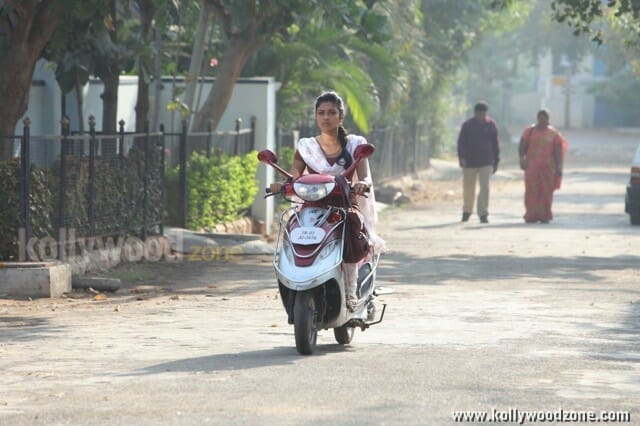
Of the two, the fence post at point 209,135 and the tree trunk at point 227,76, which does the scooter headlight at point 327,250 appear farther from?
the tree trunk at point 227,76

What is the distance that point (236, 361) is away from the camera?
9.20 m

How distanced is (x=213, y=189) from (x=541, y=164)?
23.2 feet

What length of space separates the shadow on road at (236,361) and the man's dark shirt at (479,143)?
15003 millimetres

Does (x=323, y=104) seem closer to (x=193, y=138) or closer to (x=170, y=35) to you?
(x=193, y=138)

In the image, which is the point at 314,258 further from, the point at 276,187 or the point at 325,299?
the point at 276,187

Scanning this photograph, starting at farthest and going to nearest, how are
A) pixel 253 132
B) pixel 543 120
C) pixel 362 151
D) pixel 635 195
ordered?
pixel 543 120, pixel 635 195, pixel 253 132, pixel 362 151

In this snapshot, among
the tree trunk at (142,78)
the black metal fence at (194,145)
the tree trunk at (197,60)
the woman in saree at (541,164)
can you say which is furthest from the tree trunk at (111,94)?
the woman in saree at (541,164)

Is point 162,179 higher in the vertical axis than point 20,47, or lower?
lower

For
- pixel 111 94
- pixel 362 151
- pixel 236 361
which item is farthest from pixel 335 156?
pixel 111 94

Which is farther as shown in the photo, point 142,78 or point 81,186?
point 142,78

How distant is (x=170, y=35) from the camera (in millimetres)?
25047

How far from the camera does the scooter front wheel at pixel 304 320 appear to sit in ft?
30.5

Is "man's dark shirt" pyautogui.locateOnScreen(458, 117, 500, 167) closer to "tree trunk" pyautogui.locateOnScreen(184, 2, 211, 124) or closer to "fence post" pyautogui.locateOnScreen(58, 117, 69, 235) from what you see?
"tree trunk" pyautogui.locateOnScreen(184, 2, 211, 124)

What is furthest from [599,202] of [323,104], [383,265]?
[323,104]
